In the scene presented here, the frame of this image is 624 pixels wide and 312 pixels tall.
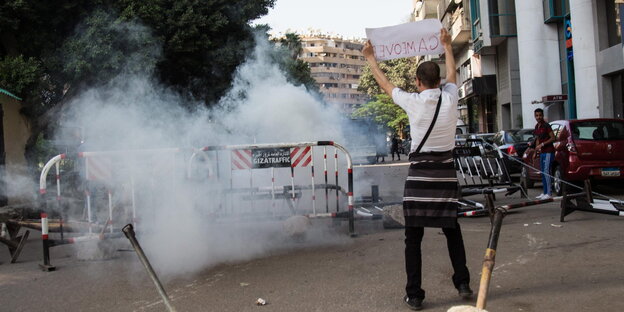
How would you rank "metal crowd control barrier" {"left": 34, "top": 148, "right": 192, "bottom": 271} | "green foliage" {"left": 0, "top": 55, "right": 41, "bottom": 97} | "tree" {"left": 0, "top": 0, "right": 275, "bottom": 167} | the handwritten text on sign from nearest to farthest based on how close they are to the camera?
the handwritten text on sign < "metal crowd control barrier" {"left": 34, "top": 148, "right": 192, "bottom": 271} < "green foliage" {"left": 0, "top": 55, "right": 41, "bottom": 97} < "tree" {"left": 0, "top": 0, "right": 275, "bottom": 167}

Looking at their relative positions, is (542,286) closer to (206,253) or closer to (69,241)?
(206,253)

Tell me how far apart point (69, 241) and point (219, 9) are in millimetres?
9911

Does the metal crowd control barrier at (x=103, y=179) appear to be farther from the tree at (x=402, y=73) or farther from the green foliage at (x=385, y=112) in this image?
the green foliage at (x=385, y=112)

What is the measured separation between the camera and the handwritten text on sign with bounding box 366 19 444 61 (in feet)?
16.4

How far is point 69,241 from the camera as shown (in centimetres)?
639

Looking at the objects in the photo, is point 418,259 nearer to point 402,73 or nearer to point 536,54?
point 536,54

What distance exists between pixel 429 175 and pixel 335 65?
127m

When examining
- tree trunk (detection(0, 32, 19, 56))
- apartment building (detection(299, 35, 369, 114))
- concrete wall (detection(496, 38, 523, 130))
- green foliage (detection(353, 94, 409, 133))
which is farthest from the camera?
apartment building (detection(299, 35, 369, 114))

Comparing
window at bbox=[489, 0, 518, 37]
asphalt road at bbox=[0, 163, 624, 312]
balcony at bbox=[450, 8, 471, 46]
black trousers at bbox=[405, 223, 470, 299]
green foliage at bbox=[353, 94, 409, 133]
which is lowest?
asphalt road at bbox=[0, 163, 624, 312]

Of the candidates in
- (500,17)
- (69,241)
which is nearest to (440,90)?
(69,241)

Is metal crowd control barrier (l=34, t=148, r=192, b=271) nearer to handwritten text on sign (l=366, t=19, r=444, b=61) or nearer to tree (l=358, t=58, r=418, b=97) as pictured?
handwritten text on sign (l=366, t=19, r=444, b=61)

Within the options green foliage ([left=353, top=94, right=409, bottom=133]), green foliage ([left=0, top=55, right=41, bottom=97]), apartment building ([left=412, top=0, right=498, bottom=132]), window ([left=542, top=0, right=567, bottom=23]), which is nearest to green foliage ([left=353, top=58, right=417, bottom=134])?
green foliage ([left=353, top=94, right=409, bottom=133])

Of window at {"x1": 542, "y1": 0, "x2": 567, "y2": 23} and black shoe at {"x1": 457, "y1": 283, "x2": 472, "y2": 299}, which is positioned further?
window at {"x1": 542, "y1": 0, "x2": 567, "y2": 23}

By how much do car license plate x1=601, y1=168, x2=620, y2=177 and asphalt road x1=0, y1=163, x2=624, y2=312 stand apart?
11.7 ft
